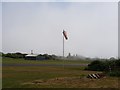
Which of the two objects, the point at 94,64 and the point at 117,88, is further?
the point at 94,64

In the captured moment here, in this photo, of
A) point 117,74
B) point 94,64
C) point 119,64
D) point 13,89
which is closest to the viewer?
point 13,89

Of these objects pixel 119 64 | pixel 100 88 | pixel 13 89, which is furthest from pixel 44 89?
pixel 119 64

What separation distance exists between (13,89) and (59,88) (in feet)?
8.88

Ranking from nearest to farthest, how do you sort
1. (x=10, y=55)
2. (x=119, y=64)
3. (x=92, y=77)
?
1. (x=92, y=77)
2. (x=119, y=64)
3. (x=10, y=55)

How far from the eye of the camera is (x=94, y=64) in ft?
145

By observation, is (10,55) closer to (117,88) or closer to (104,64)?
(104,64)

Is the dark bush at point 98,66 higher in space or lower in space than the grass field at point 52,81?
lower

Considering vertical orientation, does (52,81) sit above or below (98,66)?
above

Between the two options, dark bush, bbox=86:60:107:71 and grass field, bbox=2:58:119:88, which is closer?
grass field, bbox=2:58:119:88

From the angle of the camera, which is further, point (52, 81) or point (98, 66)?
point (98, 66)

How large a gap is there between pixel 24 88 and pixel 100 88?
4.59 metres

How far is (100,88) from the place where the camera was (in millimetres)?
16719

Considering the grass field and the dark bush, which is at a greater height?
the grass field

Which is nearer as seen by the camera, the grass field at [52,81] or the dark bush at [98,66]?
the grass field at [52,81]
